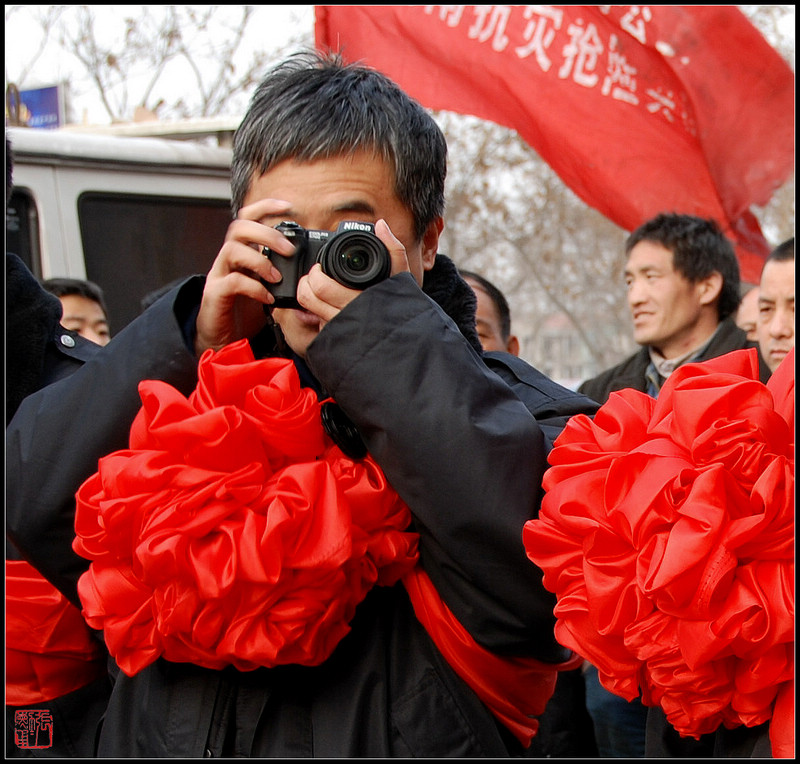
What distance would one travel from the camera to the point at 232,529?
1274 mm

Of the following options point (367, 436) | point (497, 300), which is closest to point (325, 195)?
point (367, 436)

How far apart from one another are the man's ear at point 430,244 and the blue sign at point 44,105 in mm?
4736

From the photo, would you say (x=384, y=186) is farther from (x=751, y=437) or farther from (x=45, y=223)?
(x=45, y=223)

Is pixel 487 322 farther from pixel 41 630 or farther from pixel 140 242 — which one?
pixel 41 630

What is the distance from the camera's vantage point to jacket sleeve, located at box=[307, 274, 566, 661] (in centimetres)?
130

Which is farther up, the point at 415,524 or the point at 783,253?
the point at 415,524

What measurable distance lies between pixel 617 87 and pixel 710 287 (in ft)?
3.57

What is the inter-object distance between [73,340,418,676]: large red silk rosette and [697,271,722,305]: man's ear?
8.91 feet

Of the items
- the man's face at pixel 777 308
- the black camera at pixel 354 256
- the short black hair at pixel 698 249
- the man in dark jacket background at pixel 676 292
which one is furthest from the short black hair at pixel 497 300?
the black camera at pixel 354 256

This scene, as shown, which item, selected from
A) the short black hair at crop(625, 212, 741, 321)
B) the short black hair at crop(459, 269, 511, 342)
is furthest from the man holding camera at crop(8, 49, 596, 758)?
the short black hair at crop(625, 212, 741, 321)

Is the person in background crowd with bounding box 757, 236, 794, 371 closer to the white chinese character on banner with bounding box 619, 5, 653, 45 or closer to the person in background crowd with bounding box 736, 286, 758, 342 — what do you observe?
the person in background crowd with bounding box 736, 286, 758, 342

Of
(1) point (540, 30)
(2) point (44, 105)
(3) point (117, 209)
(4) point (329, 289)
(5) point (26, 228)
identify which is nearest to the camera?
(4) point (329, 289)

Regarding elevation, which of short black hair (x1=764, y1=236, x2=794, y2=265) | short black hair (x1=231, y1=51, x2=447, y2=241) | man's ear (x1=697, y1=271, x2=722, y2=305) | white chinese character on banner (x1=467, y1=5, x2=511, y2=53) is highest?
short black hair (x1=231, y1=51, x2=447, y2=241)

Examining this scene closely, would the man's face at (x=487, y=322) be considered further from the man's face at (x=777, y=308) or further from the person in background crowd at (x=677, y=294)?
the man's face at (x=777, y=308)
